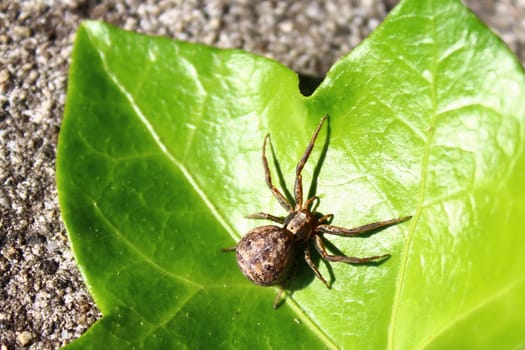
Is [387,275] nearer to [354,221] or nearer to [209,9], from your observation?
[354,221]

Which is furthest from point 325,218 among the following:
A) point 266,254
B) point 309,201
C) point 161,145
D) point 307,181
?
point 161,145

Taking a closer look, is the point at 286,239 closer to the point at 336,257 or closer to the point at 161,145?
the point at 336,257

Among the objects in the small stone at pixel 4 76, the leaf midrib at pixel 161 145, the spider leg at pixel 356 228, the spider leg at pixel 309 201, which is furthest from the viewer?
the small stone at pixel 4 76

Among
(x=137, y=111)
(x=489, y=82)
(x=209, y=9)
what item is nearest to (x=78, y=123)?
(x=137, y=111)

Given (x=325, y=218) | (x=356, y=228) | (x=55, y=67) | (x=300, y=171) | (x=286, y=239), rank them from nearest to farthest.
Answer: (x=356, y=228) → (x=300, y=171) → (x=325, y=218) → (x=286, y=239) → (x=55, y=67)

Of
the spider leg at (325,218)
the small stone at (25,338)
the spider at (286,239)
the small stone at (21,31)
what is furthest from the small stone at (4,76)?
the spider leg at (325,218)

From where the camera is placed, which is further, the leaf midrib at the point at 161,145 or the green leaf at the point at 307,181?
Answer: the leaf midrib at the point at 161,145

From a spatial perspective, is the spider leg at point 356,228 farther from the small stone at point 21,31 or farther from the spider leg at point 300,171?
the small stone at point 21,31
